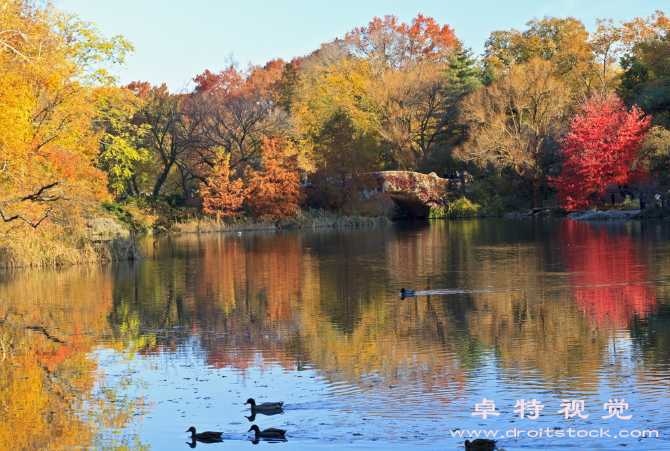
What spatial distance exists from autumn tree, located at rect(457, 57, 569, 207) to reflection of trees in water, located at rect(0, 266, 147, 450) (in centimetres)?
3410

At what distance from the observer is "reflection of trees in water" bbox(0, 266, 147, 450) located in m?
6.18

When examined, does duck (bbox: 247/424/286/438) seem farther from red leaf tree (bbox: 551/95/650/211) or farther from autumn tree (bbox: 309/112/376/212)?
autumn tree (bbox: 309/112/376/212)

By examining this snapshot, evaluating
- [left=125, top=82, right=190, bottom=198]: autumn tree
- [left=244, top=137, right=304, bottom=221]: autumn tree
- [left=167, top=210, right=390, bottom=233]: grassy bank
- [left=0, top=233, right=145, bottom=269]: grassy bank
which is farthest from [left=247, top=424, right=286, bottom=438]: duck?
[left=125, top=82, right=190, bottom=198]: autumn tree

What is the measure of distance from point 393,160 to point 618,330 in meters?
44.8

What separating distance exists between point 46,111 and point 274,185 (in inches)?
868

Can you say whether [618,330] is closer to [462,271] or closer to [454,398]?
[454,398]

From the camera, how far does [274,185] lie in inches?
1692

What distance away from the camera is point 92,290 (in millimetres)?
16062

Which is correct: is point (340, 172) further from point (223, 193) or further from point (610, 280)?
point (610, 280)

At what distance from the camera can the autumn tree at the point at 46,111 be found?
1567 centimetres

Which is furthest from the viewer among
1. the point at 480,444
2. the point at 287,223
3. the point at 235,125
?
the point at 235,125

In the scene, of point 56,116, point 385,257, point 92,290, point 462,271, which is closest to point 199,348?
point 92,290

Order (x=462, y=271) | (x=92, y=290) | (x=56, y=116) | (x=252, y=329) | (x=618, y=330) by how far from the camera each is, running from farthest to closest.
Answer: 1. (x=56, y=116)
2. (x=462, y=271)
3. (x=92, y=290)
4. (x=252, y=329)
5. (x=618, y=330)

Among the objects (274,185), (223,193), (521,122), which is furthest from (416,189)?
(223,193)
